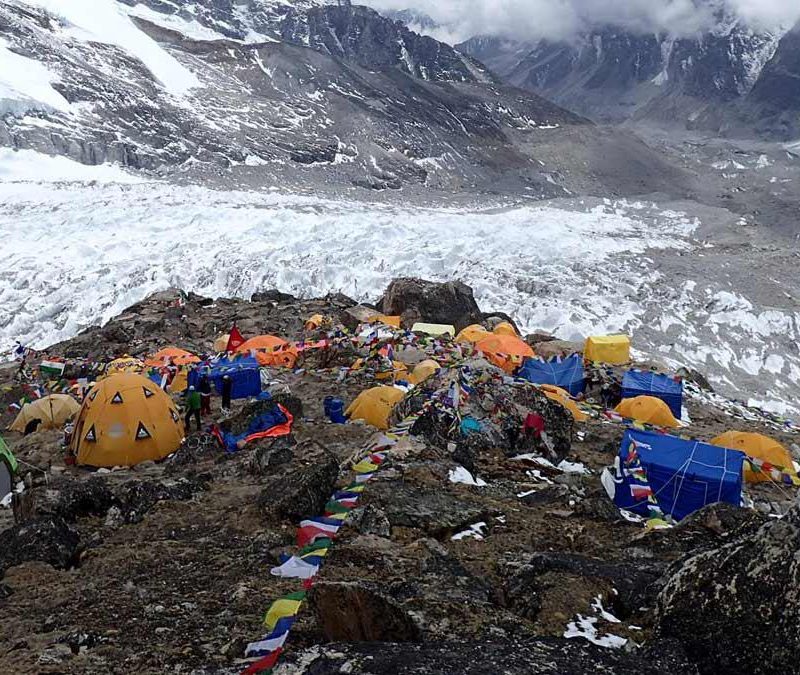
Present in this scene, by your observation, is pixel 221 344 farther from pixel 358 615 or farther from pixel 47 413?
pixel 358 615

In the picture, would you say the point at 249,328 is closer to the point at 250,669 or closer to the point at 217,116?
the point at 250,669

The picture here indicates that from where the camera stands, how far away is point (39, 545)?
496cm

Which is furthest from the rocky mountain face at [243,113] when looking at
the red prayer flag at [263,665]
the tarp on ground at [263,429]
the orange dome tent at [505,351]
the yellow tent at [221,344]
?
the red prayer flag at [263,665]

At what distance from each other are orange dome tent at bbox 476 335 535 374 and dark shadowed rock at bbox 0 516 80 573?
496 inches

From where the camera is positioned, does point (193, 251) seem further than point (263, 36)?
No

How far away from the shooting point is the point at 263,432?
31.3 feet

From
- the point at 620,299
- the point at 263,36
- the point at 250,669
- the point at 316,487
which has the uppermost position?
the point at 263,36

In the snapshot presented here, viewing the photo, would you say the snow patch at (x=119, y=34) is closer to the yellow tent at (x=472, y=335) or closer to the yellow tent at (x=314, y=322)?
the yellow tent at (x=314, y=322)

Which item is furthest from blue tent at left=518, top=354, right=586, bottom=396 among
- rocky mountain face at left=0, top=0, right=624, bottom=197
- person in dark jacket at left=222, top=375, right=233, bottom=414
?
rocky mountain face at left=0, top=0, right=624, bottom=197

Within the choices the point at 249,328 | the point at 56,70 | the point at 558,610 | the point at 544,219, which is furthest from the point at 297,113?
the point at 558,610

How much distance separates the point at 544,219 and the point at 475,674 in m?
51.2

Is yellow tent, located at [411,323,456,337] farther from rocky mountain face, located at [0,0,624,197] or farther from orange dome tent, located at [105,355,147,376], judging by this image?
rocky mountain face, located at [0,0,624,197]

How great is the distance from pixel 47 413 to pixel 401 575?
9794 mm

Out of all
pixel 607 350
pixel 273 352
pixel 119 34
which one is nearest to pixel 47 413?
pixel 273 352
